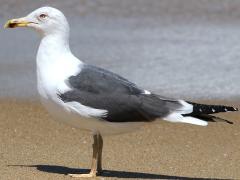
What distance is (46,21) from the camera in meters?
7.09

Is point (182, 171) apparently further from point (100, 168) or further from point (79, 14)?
point (79, 14)

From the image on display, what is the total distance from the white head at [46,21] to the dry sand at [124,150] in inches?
44.9

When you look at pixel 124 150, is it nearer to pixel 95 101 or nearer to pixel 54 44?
pixel 95 101

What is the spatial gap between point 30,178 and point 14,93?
11.9 ft

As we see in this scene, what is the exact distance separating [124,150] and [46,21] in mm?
1571

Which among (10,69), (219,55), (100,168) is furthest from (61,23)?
(219,55)

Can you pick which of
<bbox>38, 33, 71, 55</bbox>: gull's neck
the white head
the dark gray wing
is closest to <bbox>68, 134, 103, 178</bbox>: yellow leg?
the dark gray wing

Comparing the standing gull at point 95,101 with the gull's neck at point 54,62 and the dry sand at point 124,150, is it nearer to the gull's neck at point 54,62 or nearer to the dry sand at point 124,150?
the gull's neck at point 54,62

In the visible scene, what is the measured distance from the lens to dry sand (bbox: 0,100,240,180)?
7172mm

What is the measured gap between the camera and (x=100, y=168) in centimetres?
713

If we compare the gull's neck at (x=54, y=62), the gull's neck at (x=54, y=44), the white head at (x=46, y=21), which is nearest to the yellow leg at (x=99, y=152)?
the gull's neck at (x=54, y=62)

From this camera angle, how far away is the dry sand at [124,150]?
23.5 feet

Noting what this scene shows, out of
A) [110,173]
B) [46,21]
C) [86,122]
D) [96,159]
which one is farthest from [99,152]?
[46,21]

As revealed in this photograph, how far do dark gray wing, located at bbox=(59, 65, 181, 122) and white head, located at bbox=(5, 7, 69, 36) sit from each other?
1.36 ft
